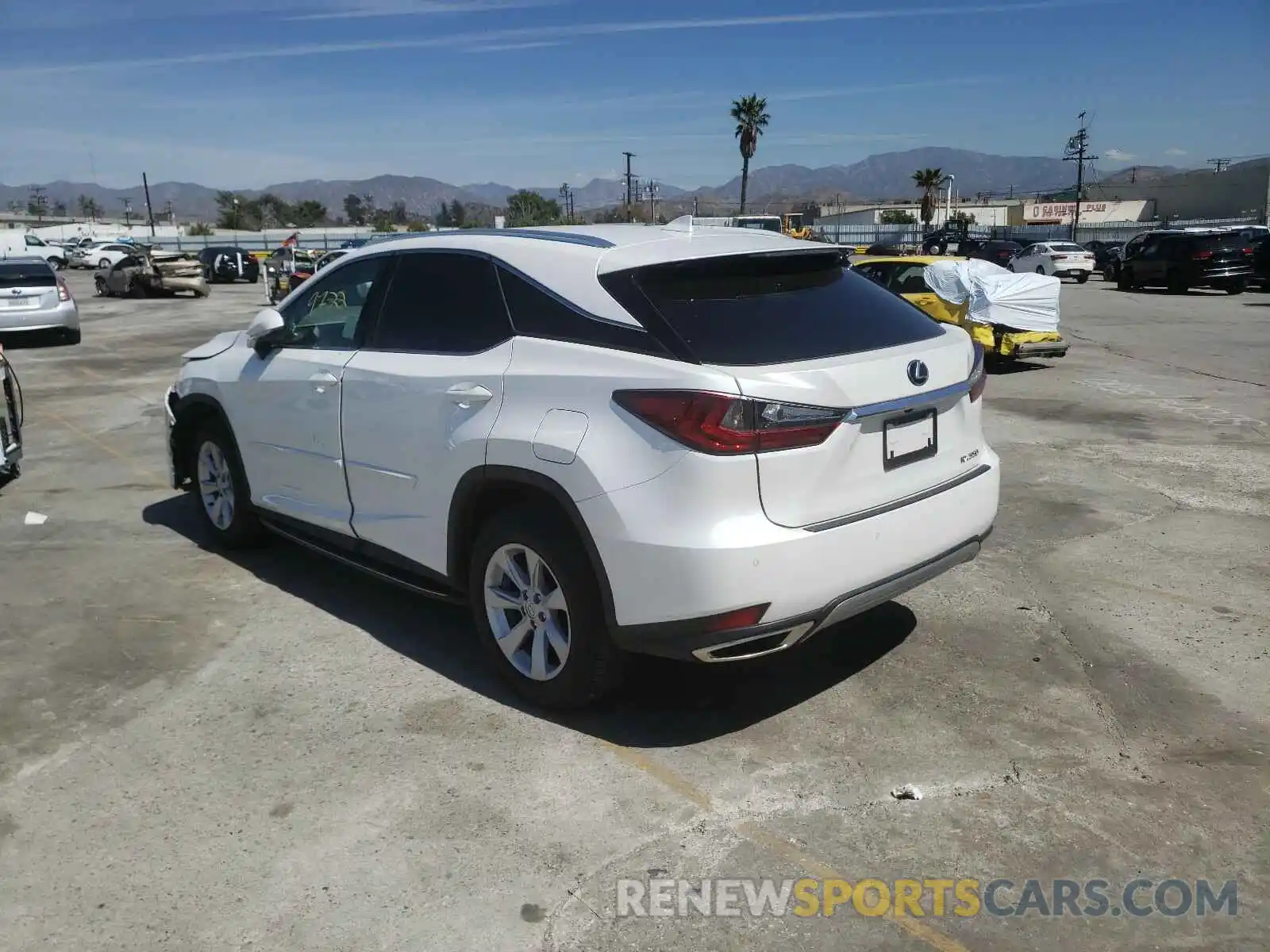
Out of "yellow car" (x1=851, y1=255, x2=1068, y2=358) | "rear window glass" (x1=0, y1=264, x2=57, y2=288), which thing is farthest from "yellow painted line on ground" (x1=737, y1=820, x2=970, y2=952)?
"rear window glass" (x1=0, y1=264, x2=57, y2=288)

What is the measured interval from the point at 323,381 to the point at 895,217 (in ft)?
351

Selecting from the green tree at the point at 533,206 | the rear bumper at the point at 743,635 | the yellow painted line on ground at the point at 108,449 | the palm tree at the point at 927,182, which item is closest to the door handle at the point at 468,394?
the rear bumper at the point at 743,635

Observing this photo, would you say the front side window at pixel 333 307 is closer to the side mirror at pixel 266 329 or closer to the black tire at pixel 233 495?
the side mirror at pixel 266 329

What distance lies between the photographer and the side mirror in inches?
209

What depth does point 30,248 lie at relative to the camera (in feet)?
189

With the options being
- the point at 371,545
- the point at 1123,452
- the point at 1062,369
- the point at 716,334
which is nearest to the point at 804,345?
the point at 716,334

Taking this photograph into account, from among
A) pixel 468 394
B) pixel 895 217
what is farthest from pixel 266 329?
pixel 895 217

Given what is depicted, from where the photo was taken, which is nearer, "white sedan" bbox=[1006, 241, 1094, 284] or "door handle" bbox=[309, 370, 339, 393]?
"door handle" bbox=[309, 370, 339, 393]

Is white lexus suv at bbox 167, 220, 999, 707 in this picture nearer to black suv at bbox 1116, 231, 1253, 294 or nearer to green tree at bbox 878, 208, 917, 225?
black suv at bbox 1116, 231, 1253, 294

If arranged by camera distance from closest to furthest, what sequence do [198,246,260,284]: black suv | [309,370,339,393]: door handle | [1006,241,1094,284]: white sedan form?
1. [309,370,339,393]: door handle
2. [1006,241,1094,284]: white sedan
3. [198,246,260,284]: black suv

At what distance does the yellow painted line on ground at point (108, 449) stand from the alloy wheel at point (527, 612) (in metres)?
4.88

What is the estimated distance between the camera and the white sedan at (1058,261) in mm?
33250

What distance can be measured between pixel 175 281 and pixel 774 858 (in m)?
32.1

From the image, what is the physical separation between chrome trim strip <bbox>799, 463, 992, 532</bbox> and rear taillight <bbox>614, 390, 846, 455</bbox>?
0.28m
